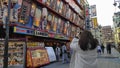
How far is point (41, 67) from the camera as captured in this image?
18188mm

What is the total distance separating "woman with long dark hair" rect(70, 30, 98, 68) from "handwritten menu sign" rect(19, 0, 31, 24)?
53.0 feet

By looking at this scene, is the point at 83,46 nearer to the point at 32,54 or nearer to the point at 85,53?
the point at 85,53

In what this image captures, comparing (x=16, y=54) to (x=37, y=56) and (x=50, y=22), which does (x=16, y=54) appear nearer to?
(x=37, y=56)

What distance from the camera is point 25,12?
21.9 m

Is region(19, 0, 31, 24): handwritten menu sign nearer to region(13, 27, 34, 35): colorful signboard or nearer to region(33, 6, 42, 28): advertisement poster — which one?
region(13, 27, 34, 35): colorful signboard

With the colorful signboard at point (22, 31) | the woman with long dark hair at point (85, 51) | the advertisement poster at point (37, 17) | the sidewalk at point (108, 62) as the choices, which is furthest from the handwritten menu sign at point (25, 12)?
the woman with long dark hair at point (85, 51)

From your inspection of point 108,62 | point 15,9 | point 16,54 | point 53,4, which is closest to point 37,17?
point 15,9

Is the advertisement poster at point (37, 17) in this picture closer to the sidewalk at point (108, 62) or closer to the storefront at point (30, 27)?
the storefront at point (30, 27)

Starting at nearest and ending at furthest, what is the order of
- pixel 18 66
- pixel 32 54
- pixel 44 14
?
pixel 18 66 → pixel 32 54 → pixel 44 14

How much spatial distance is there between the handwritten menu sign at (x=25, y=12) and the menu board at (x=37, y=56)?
127 inches

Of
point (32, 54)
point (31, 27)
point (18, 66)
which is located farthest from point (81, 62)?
point (31, 27)

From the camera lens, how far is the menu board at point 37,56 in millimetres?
16650

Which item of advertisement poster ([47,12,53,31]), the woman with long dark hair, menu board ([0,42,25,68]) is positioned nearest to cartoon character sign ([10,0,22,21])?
menu board ([0,42,25,68])

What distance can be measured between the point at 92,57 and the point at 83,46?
0.90ft
